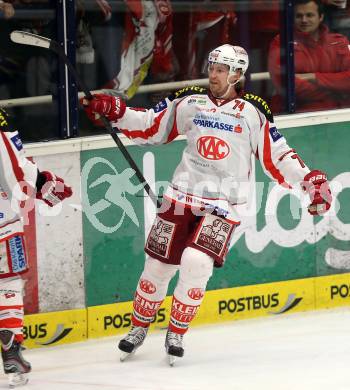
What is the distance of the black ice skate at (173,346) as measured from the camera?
666 centimetres

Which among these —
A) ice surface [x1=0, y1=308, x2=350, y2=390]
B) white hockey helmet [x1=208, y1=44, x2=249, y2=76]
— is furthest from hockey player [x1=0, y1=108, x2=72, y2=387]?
white hockey helmet [x1=208, y1=44, x2=249, y2=76]

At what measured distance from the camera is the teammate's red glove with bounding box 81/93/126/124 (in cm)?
660

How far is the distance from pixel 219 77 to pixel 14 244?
3.96 ft

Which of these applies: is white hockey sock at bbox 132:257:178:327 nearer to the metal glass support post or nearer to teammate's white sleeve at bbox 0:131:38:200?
teammate's white sleeve at bbox 0:131:38:200

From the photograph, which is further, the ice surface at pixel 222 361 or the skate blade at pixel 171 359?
the skate blade at pixel 171 359

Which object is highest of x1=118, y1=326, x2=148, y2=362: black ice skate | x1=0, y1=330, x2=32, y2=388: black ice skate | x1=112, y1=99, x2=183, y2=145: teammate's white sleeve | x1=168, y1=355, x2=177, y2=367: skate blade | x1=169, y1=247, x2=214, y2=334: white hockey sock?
x1=112, y1=99, x2=183, y2=145: teammate's white sleeve

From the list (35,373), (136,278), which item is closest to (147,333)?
(136,278)

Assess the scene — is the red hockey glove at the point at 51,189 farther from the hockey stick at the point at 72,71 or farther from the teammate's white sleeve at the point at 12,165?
the hockey stick at the point at 72,71

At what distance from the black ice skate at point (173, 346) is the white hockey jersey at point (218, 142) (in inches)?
25.9

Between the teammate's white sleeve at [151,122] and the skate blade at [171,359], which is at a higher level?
the teammate's white sleeve at [151,122]

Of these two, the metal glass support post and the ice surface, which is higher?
the metal glass support post

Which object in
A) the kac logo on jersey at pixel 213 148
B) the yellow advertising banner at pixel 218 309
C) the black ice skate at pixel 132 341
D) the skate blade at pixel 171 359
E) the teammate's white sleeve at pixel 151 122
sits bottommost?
the yellow advertising banner at pixel 218 309

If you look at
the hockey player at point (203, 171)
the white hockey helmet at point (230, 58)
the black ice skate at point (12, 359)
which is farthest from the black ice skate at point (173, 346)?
the white hockey helmet at point (230, 58)

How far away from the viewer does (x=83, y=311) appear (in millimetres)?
7246
